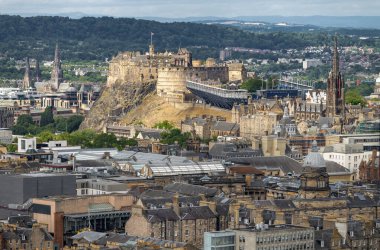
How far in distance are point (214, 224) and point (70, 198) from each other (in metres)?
10.4

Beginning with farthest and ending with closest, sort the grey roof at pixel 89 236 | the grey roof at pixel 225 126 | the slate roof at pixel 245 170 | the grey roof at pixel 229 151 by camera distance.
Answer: the grey roof at pixel 225 126 → the grey roof at pixel 229 151 → the slate roof at pixel 245 170 → the grey roof at pixel 89 236

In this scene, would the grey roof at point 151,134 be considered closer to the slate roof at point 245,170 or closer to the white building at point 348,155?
the white building at point 348,155

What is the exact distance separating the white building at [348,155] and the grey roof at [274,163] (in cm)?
485

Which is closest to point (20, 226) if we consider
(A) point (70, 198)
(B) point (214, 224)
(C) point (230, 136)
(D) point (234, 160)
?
(A) point (70, 198)

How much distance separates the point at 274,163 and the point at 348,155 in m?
8.51

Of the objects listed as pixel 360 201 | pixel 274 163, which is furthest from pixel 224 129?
pixel 360 201

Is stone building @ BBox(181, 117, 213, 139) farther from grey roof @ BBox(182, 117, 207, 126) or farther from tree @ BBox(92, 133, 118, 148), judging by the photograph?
tree @ BBox(92, 133, 118, 148)

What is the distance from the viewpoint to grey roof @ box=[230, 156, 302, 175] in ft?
484

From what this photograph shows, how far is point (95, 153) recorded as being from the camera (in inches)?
6250

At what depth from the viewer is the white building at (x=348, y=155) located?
15288 cm

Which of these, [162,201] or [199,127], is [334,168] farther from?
[199,127]

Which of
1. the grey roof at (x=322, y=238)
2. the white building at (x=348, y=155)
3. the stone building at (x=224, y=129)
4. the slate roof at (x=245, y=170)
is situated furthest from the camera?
the stone building at (x=224, y=129)

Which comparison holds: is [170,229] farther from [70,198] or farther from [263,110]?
[263,110]

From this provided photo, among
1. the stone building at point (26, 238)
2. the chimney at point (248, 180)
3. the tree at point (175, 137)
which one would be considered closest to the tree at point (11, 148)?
the tree at point (175, 137)
